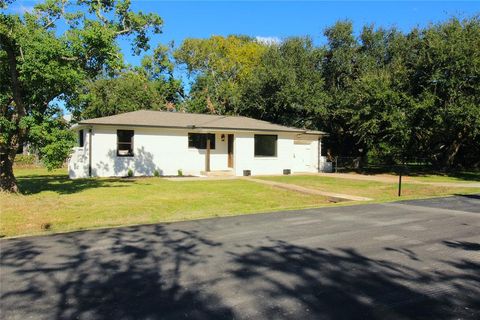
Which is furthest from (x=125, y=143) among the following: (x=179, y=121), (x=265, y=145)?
(x=265, y=145)

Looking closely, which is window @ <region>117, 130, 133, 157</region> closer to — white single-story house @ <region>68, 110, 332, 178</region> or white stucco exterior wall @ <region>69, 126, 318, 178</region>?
white single-story house @ <region>68, 110, 332, 178</region>

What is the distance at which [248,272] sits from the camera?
5301 mm

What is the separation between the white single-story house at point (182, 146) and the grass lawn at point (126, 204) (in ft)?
14.1

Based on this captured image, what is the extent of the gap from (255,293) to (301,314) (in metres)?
0.72

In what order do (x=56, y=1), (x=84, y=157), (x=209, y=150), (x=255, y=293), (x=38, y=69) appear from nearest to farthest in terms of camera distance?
(x=255, y=293)
(x=38, y=69)
(x=56, y=1)
(x=84, y=157)
(x=209, y=150)

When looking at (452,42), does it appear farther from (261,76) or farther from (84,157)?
(84,157)

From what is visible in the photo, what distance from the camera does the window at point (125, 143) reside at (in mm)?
22156

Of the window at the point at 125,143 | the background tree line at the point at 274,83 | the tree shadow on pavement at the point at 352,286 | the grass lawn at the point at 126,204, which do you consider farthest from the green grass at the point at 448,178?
the tree shadow on pavement at the point at 352,286

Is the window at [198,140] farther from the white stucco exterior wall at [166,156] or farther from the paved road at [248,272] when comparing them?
the paved road at [248,272]

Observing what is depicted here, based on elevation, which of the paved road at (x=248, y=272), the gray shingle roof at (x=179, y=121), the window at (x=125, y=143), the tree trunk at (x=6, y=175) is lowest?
the paved road at (x=248, y=272)

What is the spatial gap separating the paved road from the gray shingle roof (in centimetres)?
1479

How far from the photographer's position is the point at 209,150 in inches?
965

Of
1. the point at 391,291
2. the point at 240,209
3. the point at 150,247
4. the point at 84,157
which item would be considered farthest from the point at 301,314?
the point at 84,157

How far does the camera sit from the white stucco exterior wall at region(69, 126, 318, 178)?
21.5 metres
